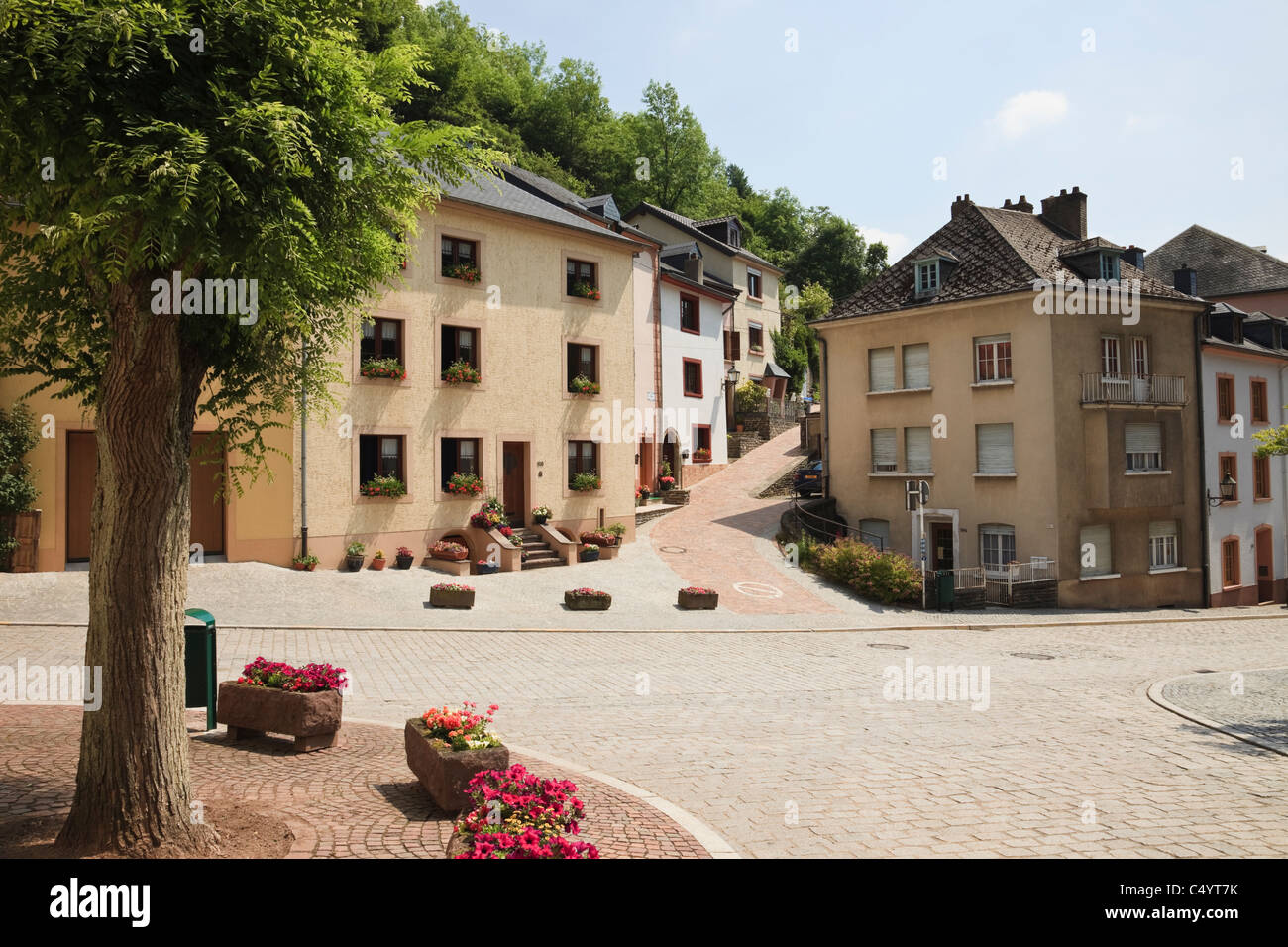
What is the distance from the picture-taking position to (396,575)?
22781 mm

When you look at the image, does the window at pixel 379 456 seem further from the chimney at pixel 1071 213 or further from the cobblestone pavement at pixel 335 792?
the chimney at pixel 1071 213

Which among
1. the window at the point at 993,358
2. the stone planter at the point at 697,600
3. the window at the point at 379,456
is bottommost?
the stone planter at the point at 697,600

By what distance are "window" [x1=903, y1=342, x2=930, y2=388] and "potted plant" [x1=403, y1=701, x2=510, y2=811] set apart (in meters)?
25.3

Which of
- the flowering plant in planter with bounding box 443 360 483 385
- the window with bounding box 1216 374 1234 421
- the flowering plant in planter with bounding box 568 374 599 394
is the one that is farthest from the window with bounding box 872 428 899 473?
the flowering plant in planter with bounding box 443 360 483 385

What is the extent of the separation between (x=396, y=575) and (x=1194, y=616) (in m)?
22.9

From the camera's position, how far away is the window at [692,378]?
4062 cm

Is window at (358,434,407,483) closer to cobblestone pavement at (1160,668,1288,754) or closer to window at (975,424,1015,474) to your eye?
window at (975,424,1015,474)

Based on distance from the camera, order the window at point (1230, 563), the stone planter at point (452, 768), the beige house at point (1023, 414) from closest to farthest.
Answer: the stone planter at point (452, 768) < the beige house at point (1023, 414) < the window at point (1230, 563)

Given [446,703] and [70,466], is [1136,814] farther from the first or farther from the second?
[70,466]

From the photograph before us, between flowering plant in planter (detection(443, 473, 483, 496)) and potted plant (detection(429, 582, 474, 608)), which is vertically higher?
flowering plant in planter (detection(443, 473, 483, 496))

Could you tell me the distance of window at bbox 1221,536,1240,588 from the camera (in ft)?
107

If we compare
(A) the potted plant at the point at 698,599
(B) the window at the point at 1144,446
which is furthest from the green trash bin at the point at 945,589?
(B) the window at the point at 1144,446

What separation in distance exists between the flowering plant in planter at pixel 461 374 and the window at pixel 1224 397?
86.2ft

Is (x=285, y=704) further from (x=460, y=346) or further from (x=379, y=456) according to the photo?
(x=460, y=346)
